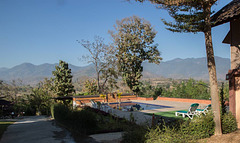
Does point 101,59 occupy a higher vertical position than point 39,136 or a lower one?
higher

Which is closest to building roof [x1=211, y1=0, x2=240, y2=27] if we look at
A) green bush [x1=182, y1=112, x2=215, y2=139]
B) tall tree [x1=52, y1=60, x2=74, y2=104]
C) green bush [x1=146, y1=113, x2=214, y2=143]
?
green bush [x1=182, y1=112, x2=215, y2=139]

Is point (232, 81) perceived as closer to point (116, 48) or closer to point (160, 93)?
point (160, 93)

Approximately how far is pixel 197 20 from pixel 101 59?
25.1 meters

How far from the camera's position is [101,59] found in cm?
3203

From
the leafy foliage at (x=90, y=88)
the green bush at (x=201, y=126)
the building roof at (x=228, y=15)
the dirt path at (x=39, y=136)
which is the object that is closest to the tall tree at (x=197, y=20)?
the green bush at (x=201, y=126)

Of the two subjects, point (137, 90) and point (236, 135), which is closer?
point (236, 135)

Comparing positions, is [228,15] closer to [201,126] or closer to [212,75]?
[212,75]

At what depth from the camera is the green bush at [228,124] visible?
312 inches

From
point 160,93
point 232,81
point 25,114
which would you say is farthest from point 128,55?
point 232,81

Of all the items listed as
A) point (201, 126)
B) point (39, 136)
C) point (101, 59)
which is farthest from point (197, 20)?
point (101, 59)

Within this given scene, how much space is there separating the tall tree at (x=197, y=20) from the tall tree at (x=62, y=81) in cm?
2490

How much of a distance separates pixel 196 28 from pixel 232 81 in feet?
9.58

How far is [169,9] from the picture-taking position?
7.83 m

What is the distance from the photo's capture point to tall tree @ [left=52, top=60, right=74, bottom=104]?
30531 millimetres
